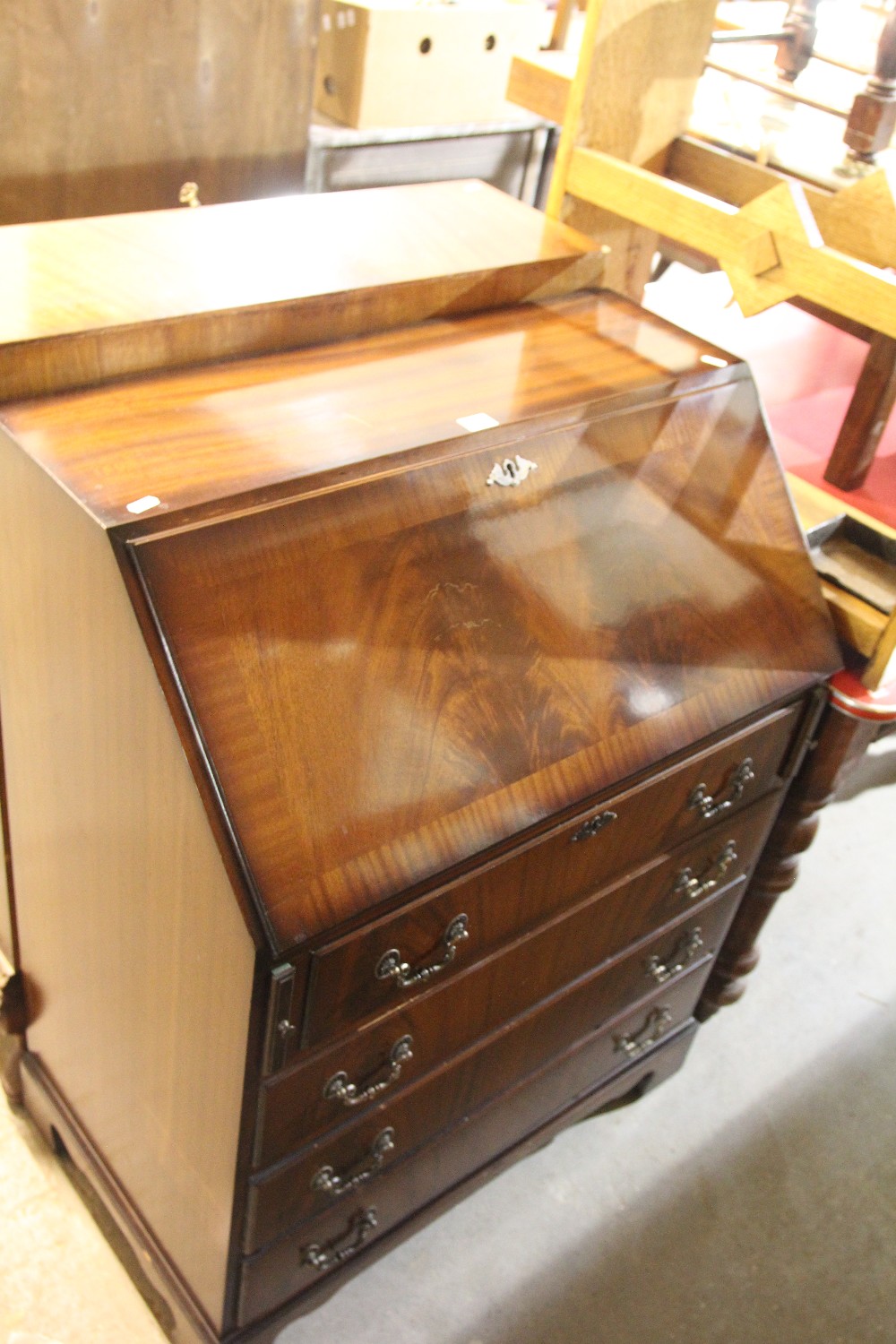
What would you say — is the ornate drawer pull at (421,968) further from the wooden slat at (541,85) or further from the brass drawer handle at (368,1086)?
the wooden slat at (541,85)

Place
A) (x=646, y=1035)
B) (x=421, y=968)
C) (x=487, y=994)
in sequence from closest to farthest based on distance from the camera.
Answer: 1. (x=421, y=968)
2. (x=487, y=994)
3. (x=646, y=1035)

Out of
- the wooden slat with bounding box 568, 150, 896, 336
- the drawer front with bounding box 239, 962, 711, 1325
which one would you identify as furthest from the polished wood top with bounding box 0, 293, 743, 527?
the drawer front with bounding box 239, 962, 711, 1325

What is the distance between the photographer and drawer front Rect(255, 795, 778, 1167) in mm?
1206

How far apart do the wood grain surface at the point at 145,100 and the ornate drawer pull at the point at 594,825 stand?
105 cm

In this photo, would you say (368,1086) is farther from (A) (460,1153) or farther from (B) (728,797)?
(B) (728,797)

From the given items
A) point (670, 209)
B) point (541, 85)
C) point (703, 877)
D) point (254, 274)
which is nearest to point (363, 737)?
point (254, 274)

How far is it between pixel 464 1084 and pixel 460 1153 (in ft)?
0.57

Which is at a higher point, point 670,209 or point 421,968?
point 670,209

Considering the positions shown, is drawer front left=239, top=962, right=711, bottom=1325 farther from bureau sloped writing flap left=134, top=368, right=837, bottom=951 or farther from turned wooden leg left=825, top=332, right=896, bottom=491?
turned wooden leg left=825, top=332, right=896, bottom=491

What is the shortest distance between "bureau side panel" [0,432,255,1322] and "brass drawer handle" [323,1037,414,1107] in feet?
0.35

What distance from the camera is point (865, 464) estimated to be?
165 cm

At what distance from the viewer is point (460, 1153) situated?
1.58 m

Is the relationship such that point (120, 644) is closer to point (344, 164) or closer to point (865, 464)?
point (865, 464)

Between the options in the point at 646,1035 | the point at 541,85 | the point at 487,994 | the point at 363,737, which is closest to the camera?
the point at 363,737
